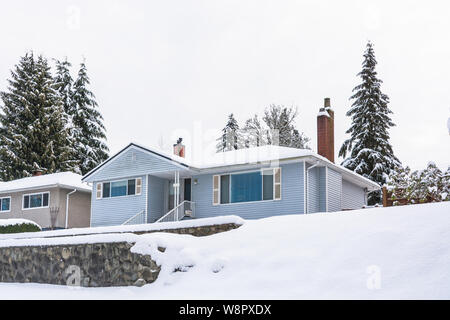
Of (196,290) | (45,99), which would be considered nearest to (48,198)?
(45,99)

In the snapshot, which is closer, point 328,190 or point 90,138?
point 328,190

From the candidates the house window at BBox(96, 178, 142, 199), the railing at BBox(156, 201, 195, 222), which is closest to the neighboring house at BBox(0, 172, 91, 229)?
the house window at BBox(96, 178, 142, 199)

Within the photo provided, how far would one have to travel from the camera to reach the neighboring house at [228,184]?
1866 centimetres

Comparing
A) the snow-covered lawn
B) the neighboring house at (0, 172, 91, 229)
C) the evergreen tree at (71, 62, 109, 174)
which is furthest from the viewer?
the evergreen tree at (71, 62, 109, 174)

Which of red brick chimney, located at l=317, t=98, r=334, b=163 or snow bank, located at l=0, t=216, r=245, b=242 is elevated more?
red brick chimney, located at l=317, t=98, r=334, b=163

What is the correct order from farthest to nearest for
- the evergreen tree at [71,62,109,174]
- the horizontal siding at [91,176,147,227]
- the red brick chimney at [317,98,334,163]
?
1. the evergreen tree at [71,62,109,174]
2. the horizontal siding at [91,176,147,227]
3. the red brick chimney at [317,98,334,163]

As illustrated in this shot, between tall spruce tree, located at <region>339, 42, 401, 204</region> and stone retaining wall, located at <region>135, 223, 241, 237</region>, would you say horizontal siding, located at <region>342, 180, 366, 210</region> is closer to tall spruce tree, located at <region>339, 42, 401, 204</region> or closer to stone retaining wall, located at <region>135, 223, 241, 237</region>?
tall spruce tree, located at <region>339, 42, 401, 204</region>

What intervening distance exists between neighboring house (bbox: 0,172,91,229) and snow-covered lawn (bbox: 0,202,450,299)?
13.8m

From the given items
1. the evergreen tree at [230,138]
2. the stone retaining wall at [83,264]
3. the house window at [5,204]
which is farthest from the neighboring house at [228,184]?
the evergreen tree at [230,138]

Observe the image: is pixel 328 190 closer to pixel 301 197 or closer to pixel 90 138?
pixel 301 197

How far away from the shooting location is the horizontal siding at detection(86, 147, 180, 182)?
20.9 metres

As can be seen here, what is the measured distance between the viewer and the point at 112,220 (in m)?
22.3
